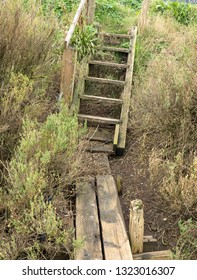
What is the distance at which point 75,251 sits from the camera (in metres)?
3.03

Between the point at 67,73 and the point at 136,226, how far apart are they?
9.36 ft

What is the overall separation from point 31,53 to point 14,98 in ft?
3.04

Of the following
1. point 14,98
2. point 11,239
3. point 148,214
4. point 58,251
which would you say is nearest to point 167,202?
point 148,214

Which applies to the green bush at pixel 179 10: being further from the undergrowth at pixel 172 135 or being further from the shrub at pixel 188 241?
the shrub at pixel 188 241

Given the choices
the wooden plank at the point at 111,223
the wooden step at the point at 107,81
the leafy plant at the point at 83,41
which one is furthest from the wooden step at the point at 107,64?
the wooden plank at the point at 111,223

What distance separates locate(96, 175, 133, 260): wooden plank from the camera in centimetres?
319

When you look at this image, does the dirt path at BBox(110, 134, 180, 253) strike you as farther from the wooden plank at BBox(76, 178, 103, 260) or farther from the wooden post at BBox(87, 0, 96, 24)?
the wooden post at BBox(87, 0, 96, 24)

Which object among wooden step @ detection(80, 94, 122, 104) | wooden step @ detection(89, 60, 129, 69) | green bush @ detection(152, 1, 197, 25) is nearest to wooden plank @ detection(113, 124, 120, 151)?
wooden step @ detection(80, 94, 122, 104)

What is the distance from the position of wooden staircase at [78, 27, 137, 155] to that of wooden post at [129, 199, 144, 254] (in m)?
1.74

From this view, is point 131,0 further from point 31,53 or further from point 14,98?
point 14,98

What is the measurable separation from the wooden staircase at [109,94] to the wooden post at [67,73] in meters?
0.46

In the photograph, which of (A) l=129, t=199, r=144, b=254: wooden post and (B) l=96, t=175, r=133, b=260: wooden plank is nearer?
(B) l=96, t=175, r=133, b=260: wooden plank

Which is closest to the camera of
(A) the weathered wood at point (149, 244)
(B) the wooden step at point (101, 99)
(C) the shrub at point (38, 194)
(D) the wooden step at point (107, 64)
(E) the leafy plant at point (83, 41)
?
(C) the shrub at point (38, 194)

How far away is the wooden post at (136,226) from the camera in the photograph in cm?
330
